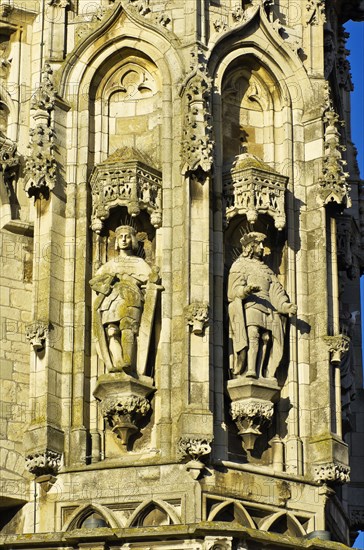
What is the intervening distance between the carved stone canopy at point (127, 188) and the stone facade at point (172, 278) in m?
0.03

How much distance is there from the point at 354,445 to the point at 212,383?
5889mm

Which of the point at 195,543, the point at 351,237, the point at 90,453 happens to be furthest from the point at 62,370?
the point at 351,237

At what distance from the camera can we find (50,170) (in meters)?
33.9

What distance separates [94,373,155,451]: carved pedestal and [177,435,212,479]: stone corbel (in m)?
1.05

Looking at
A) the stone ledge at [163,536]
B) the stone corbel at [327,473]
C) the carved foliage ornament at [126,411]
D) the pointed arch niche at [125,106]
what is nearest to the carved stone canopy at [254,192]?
the pointed arch niche at [125,106]

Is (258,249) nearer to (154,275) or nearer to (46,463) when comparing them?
(154,275)

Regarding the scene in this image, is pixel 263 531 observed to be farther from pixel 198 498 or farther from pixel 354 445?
pixel 354 445

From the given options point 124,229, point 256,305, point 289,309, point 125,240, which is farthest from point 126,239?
point 289,309

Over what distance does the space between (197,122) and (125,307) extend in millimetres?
2921

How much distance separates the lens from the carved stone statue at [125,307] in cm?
3278

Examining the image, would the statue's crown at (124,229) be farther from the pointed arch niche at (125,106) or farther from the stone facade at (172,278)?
the pointed arch niche at (125,106)

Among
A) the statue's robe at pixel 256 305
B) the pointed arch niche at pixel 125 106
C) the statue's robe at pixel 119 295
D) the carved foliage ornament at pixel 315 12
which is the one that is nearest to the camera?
the statue's robe at pixel 119 295

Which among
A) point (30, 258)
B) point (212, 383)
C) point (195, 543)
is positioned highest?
point (30, 258)

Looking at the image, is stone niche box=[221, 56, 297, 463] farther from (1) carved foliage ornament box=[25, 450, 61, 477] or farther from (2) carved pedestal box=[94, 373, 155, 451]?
(1) carved foliage ornament box=[25, 450, 61, 477]
